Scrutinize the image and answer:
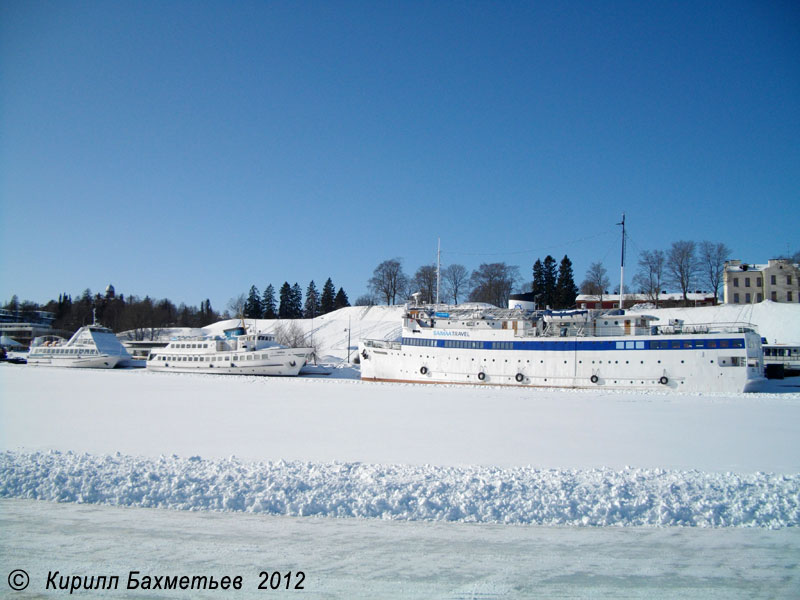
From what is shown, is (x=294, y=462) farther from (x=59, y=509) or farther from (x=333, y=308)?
(x=333, y=308)

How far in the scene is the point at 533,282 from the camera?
8294 centimetres

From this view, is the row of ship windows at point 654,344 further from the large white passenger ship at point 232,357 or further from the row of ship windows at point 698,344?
the large white passenger ship at point 232,357

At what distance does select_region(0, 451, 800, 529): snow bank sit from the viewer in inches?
287

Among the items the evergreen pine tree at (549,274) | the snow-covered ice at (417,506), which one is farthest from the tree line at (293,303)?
the snow-covered ice at (417,506)

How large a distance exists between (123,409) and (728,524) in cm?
1785

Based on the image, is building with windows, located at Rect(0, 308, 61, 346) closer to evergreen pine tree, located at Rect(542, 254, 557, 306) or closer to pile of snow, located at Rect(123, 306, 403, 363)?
pile of snow, located at Rect(123, 306, 403, 363)

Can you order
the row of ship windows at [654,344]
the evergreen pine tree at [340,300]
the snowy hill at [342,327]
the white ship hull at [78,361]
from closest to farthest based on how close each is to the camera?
1. the row of ship windows at [654,344]
2. the white ship hull at [78,361]
3. the snowy hill at [342,327]
4. the evergreen pine tree at [340,300]

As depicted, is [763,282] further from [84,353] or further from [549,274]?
[84,353]

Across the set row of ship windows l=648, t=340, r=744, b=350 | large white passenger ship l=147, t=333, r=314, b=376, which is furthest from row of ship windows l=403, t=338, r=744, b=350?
large white passenger ship l=147, t=333, r=314, b=376

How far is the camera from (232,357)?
150ft

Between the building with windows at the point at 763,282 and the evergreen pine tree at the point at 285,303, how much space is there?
81.1 meters

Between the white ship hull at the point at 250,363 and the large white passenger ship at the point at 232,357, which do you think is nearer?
the white ship hull at the point at 250,363

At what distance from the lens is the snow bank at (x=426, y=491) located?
728 cm

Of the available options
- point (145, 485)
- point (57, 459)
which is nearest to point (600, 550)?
point (145, 485)
